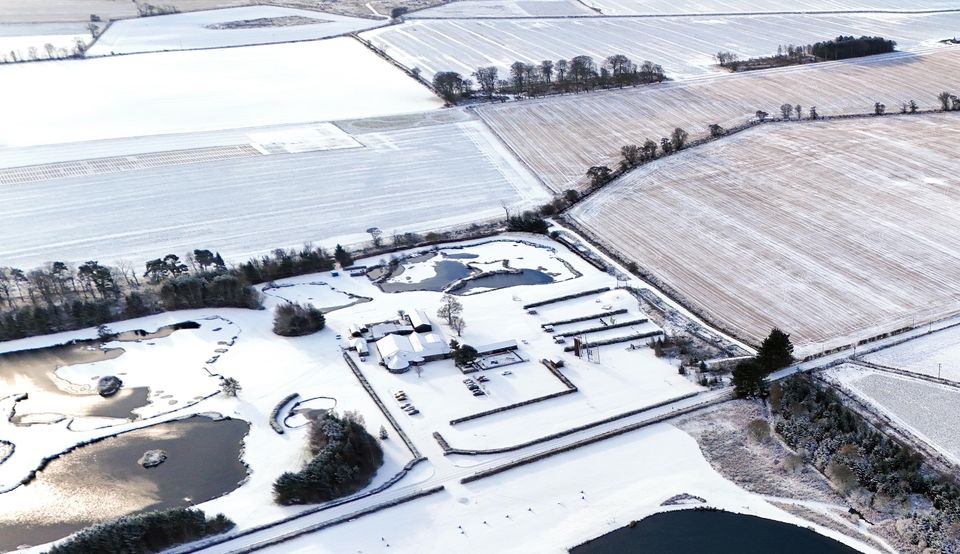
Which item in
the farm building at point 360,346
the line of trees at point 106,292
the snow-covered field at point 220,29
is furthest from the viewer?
the snow-covered field at point 220,29

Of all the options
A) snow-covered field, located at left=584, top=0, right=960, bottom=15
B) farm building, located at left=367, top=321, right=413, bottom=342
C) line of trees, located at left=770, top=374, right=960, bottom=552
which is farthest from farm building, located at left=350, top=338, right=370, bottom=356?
snow-covered field, located at left=584, top=0, right=960, bottom=15

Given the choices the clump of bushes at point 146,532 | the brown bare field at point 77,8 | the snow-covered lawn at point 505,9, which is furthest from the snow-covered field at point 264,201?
the brown bare field at point 77,8

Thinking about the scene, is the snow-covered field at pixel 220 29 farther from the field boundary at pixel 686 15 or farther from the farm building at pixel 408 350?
the farm building at pixel 408 350

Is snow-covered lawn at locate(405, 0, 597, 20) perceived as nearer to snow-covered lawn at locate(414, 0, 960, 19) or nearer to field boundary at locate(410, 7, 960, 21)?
snow-covered lawn at locate(414, 0, 960, 19)

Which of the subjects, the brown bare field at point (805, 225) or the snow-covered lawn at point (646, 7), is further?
the snow-covered lawn at point (646, 7)

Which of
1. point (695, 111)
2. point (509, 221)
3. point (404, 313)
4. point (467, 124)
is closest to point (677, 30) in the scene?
point (695, 111)

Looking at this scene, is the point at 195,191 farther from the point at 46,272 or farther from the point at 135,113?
the point at 135,113

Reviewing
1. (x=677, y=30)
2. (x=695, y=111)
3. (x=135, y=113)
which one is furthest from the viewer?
(x=677, y=30)
